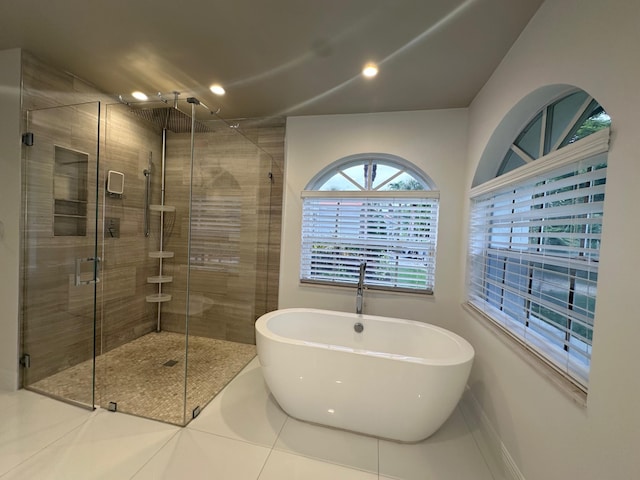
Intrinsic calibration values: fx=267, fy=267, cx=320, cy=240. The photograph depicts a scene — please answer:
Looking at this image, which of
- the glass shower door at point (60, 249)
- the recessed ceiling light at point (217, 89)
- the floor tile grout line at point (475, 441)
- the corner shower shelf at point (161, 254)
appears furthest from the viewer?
the corner shower shelf at point (161, 254)

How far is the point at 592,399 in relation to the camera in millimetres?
1004

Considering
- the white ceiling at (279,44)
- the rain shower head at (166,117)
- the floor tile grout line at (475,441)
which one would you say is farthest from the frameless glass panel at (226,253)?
the floor tile grout line at (475,441)

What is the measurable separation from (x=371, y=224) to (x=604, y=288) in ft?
6.14

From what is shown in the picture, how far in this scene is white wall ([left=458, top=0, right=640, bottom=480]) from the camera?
880mm

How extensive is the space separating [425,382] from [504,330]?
63cm

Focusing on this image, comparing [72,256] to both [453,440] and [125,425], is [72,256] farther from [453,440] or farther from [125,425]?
[453,440]

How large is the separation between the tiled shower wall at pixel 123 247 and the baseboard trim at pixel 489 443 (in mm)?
1998

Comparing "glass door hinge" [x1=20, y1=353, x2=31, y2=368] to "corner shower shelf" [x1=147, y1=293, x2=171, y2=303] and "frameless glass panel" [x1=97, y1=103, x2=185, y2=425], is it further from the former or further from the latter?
"corner shower shelf" [x1=147, y1=293, x2=171, y2=303]

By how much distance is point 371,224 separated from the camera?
2.75 metres

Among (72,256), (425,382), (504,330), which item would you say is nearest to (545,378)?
(504,330)

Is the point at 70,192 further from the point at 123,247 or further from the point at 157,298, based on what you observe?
the point at 157,298

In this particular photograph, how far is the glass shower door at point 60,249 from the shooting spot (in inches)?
81.9

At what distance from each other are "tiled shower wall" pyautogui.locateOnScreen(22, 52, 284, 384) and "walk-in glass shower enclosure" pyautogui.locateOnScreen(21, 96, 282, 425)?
0.4 inches

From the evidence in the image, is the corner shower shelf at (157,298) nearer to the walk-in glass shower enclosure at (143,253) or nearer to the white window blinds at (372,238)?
the walk-in glass shower enclosure at (143,253)
